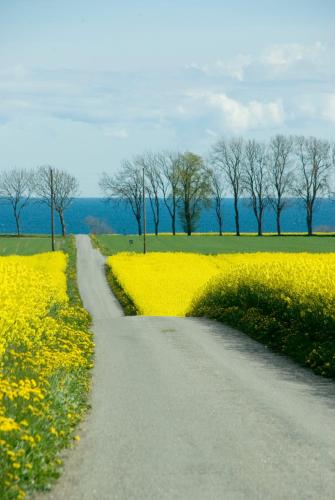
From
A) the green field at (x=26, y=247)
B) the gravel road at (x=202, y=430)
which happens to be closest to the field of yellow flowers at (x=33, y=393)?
the gravel road at (x=202, y=430)

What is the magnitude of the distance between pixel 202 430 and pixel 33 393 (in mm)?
2531

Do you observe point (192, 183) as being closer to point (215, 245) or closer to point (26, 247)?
point (215, 245)

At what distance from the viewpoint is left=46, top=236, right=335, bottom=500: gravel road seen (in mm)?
7570

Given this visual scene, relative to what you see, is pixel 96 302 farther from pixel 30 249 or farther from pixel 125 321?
pixel 30 249

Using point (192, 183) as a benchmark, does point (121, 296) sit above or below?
below

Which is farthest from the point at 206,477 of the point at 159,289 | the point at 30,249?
the point at 30,249

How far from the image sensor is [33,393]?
31.4 feet

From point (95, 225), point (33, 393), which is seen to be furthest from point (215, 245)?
point (95, 225)

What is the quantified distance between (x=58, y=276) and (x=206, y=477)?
4635 cm

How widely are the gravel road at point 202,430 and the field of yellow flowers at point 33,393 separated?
30 cm

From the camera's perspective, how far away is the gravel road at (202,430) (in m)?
7.57

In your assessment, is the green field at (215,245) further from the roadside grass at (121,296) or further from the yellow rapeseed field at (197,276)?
the roadside grass at (121,296)

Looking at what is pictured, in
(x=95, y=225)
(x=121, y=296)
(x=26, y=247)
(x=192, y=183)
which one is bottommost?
(x=121, y=296)

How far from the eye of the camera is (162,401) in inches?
446
